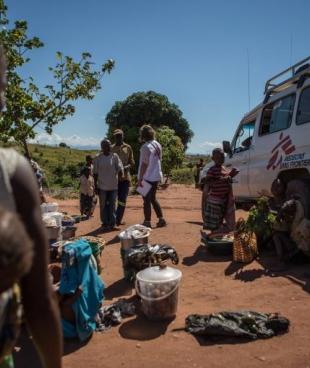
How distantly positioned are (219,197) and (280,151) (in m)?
1.16

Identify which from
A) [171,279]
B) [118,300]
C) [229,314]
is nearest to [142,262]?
[118,300]

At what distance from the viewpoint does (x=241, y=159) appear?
782 centimetres

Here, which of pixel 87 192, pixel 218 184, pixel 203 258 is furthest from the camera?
pixel 87 192

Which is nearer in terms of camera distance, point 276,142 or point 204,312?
point 204,312

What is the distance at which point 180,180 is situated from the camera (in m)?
25.3

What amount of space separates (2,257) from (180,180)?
24.4 m

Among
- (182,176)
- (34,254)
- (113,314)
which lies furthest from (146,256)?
(182,176)

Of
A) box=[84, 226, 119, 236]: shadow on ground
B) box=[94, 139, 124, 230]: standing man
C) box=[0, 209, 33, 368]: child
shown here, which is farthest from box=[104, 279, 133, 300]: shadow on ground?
box=[0, 209, 33, 368]: child

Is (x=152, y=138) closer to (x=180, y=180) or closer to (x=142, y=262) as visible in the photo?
(x=142, y=262)

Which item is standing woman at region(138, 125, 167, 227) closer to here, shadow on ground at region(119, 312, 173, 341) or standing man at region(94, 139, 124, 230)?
standing man at region(94, 139, 124, 230)

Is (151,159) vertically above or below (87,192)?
above

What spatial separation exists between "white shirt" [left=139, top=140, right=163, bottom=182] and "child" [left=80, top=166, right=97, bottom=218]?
2.95 meters

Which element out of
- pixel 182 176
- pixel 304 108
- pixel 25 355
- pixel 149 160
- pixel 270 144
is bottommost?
pixel 25 355

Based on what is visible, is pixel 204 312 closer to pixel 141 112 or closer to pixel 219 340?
pixel 219 340
